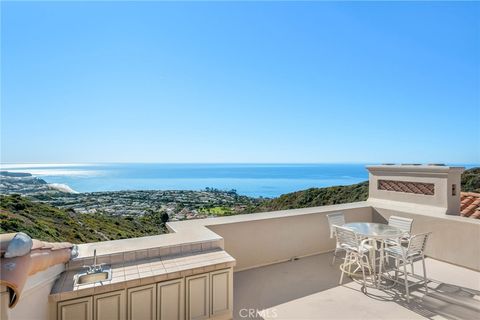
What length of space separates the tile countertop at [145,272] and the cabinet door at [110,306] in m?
0.05

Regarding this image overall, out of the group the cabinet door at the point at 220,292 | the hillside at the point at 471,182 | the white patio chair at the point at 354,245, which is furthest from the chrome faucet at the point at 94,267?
the hillside at the point at 471,182

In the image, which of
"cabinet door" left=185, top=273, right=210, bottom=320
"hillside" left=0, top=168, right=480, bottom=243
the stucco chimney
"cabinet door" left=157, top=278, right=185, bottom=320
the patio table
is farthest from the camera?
"hillside" left=0, top=168, right=480, bottom=243

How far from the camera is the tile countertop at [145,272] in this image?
6.27 feet

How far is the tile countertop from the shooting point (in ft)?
6.27

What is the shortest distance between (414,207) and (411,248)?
187 centimetres

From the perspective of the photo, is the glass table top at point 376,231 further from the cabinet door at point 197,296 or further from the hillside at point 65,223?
the hillside at point 65,223

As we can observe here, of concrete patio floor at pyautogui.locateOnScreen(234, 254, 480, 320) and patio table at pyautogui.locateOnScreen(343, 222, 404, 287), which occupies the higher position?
patio table at pyautogui.locateOnScreen(343, 222, 404, 287)

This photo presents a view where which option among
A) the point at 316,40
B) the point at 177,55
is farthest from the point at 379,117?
the point at 177,55

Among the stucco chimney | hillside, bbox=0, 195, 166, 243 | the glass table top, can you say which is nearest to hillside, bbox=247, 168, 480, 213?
the stucco chimney

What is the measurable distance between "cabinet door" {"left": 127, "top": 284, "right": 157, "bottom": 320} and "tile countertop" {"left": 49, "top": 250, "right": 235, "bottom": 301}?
0.22ft

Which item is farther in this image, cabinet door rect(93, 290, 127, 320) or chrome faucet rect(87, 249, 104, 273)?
chrome faucet rect(87, 249, 104, 273)

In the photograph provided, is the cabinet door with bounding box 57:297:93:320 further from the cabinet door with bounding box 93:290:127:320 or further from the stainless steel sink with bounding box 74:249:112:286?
the stainless steel sink with bounding box 74:249:112:286

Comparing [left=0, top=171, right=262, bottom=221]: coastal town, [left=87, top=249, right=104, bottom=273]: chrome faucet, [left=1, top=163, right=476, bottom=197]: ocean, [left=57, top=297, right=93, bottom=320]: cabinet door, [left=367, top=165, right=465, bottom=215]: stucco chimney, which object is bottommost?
[left=1, top=163, right=476, bottom=197]: ocean

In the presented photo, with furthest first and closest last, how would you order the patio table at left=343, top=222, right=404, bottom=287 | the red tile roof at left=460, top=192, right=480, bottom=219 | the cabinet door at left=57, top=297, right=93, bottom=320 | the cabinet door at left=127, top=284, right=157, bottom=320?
the red tile roof at left=460, top=192, right=480, bottom=219 → the patio table at left=343, top=222, right=404, bottom=287 → the cabinet door at left=127, top=284, right=157, bottom=320 → the cabinet door at left=57, top=297, right=93, bottom=320
